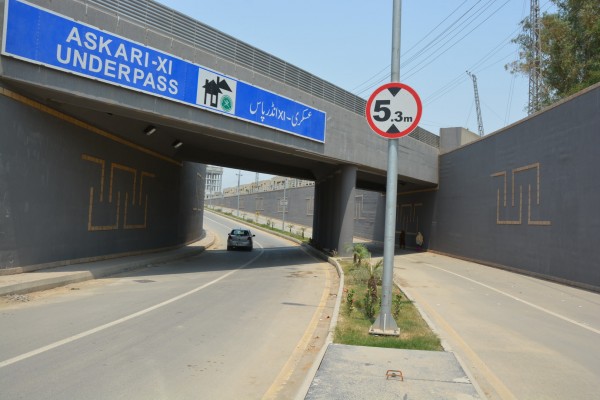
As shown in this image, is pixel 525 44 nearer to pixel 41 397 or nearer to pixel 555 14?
pixel 555 14

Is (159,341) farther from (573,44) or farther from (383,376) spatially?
(573,44)

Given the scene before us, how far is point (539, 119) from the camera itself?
66.3ft

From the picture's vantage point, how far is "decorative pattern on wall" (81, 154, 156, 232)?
1719 cm

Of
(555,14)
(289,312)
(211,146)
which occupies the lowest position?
(289,312)

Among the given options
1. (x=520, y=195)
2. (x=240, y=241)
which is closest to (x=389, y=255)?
(x=520, y=195)

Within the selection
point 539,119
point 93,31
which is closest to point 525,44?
point 539,119

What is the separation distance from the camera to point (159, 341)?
730 centimetres

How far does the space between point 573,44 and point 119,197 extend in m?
32.4

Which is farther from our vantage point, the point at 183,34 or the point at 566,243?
the point at 566,243

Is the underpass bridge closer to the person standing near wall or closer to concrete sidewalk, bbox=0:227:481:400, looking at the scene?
concrete sidewalk, bbox=0:227:481:400

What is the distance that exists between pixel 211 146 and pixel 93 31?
1123 cm

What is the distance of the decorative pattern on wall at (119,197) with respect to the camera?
17188 mm

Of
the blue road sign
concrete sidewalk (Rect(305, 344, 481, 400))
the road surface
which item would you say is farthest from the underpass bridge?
concrete sidewalk (Rect(305, 344, 481, 400))

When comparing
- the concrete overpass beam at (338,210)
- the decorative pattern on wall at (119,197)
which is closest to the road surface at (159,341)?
the decorative pattern on wall at (119,197)
